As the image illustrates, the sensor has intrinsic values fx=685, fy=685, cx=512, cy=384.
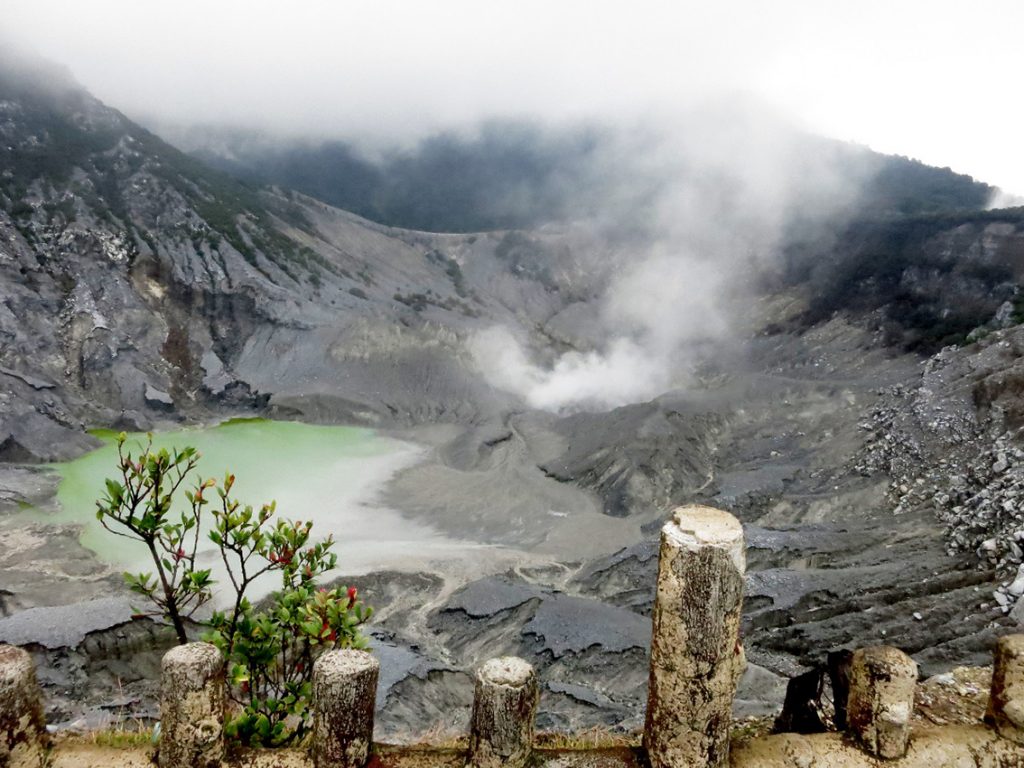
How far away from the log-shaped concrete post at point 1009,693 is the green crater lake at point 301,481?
77.9ft

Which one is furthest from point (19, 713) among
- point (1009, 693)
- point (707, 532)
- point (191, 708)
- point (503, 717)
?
point (1009, 693)

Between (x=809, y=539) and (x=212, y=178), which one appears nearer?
(x=809, y=539)

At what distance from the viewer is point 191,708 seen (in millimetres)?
4375

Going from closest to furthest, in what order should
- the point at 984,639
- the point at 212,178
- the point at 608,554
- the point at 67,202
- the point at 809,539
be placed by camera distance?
the point at 984,639 → the point at 809,539 → the point at 608,554 → the point at 67,202 → the point at 212,178

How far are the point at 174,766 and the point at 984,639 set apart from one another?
20095 millimetres

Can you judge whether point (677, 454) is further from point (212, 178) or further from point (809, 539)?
point (212, 178)

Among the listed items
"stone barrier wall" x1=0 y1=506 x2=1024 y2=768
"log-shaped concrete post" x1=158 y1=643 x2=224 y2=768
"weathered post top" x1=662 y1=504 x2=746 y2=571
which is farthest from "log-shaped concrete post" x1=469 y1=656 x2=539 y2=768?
"log-shaped concrete post" x1=158 y1=643 x2=224 y2=768

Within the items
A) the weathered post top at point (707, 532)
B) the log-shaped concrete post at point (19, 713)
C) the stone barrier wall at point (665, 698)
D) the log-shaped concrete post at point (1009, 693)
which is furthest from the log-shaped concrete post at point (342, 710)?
the log-shaped concrete post at point (1009, 693)

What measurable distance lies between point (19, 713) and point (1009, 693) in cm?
677

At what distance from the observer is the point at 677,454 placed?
38.9m

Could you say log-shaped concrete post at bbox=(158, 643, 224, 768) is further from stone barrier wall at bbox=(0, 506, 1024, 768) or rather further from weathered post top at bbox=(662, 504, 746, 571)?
weathered post top at bbox=(662, 504, 746, 571)

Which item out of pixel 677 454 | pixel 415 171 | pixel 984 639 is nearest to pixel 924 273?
pixel 677 454

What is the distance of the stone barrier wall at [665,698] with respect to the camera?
4.37 meters

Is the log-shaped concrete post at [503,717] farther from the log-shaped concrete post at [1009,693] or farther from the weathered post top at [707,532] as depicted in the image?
the log-shaped concrete post at [1009,693]
